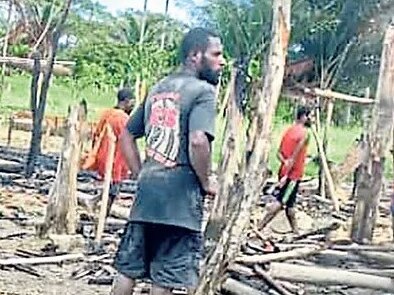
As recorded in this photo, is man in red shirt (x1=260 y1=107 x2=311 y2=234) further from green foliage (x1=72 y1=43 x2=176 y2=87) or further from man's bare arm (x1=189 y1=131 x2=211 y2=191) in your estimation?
green foliage (x1=72 y1=43 x2=176 y2=87)

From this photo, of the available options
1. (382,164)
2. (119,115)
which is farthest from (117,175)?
(382,164)

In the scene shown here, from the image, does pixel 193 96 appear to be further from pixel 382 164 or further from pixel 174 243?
pixel 382 164

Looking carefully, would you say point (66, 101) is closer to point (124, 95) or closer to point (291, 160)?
point (291, 160)

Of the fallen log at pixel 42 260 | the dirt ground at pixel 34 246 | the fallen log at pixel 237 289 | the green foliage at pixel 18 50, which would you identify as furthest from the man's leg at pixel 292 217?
the green foliage at pixel 18 50

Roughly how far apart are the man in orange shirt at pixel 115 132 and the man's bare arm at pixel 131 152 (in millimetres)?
5094

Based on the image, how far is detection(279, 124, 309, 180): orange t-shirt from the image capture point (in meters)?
13.2

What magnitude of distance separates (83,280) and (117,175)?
249 centimetres

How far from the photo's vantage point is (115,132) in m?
11.6

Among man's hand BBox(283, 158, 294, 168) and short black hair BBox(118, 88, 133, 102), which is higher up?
short black hair BBox(118, 88, 133, 102)

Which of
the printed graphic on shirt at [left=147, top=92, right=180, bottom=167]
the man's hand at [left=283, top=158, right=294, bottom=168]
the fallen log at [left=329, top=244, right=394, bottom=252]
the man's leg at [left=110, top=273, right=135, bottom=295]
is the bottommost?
the fallen log at [left=329, top=244, right=394, bottom=252]

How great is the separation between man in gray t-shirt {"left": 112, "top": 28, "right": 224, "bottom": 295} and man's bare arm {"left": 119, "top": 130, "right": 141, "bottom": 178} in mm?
280

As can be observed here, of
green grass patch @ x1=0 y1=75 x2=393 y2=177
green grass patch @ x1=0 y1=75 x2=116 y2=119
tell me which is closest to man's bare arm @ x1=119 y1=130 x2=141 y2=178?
green grass patch @ x1=0 y1=75 x2=393 y2=177

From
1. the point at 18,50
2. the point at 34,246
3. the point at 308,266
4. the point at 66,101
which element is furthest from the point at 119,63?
the point at 308,266

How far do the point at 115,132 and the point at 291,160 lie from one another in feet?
8.72
